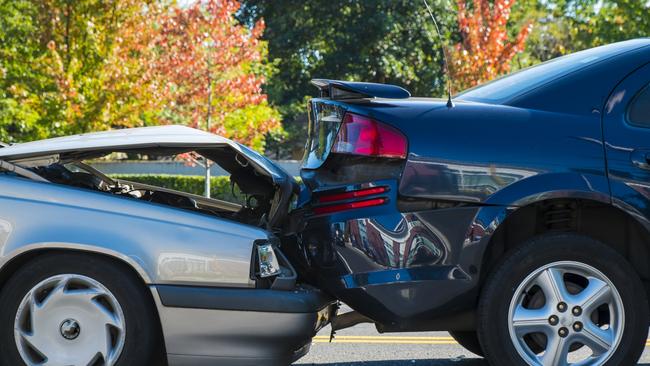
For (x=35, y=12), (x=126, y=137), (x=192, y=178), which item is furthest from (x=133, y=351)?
(x=192, y=178)

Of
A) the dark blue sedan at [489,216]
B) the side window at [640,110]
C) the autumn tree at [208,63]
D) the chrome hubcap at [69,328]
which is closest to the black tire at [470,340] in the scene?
the dark blue sedan at [489,216]

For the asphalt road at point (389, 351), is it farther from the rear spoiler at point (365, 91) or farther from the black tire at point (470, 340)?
the rear spoiler at point (365, 91)

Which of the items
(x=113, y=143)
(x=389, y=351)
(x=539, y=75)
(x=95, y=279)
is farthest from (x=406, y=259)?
(x=389, y=351)

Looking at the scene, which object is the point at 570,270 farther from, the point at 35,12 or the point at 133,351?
the point at 35,12

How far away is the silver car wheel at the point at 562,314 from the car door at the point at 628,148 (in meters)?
0.37

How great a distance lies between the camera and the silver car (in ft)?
11.9

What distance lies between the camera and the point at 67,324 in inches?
143

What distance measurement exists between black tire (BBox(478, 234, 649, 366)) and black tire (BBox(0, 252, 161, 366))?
1512 millimetres

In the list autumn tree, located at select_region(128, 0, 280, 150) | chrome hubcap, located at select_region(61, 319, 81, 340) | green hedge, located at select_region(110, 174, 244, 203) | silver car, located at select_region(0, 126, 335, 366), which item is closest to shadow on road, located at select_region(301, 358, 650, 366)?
silver car, located at select_region(0, 126, 335, 366)

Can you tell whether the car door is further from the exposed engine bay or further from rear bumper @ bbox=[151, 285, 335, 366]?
the exposed engine bay

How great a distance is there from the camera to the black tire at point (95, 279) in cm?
363

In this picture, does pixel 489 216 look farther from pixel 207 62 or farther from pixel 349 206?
pixel 207 62

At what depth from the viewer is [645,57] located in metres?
4.06

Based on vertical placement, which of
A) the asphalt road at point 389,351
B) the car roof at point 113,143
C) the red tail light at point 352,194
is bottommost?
the asphalt road at point 389,351
